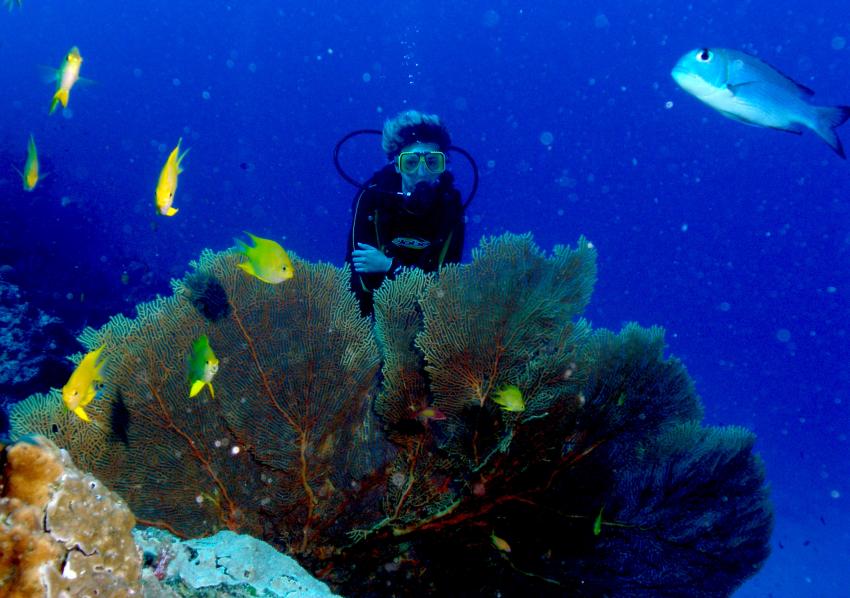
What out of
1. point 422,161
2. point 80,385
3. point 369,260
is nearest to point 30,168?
point 80,385

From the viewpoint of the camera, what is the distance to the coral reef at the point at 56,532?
4.71 feet

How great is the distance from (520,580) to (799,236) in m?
89.4

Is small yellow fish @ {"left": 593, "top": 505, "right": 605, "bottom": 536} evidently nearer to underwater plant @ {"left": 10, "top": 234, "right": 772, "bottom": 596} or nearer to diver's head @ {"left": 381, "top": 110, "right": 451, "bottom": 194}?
underwater plant @ {"left": 10, "top": 234, "right": 772, "bottom": 596}

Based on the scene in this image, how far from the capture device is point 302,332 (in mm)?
3471

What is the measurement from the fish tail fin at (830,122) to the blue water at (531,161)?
1490 centimetres

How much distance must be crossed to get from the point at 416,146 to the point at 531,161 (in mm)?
105167

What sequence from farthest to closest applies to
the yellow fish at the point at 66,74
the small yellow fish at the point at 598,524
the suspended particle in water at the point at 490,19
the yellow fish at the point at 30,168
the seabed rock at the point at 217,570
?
1. the suspended particle in water at the point at 490,19
2. the yellow fish at the point at 30,168
3. the yellow fish at the point at 66,74
4. the small yellow fish at the point at 598,524
5. the seabed rock at the point at 217,570

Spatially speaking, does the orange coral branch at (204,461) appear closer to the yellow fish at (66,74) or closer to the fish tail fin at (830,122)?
the yellow fish at (66,74)

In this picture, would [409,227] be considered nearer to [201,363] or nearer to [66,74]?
[66,74]

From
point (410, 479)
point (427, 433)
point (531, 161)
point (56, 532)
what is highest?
point (531, 161)

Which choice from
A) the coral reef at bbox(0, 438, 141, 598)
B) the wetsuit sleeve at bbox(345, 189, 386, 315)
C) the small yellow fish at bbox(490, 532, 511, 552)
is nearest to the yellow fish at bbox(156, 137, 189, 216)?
the coral reef at bbox(0, 438, 141, 598)

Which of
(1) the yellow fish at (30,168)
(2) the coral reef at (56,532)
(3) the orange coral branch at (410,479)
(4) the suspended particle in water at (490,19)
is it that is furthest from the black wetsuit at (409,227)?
(4) the suspended particle in water at (490,19)

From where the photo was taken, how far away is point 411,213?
17.3ft

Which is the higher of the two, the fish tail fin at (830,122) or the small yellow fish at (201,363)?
the fish tail fin at (830,122)
